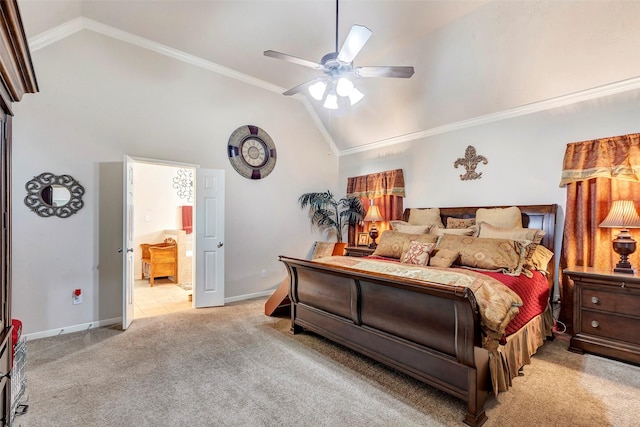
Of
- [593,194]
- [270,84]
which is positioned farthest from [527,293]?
[270,84]

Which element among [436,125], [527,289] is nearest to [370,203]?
[436,125]

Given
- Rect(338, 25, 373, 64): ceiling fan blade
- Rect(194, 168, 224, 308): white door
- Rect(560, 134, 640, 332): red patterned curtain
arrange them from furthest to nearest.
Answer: Rect(194, 168, 224, 308): white door → Rect(560, 134, 640, 332): red patterned curtain → Rect(338, 25, 373, 64): ceiling fan blade

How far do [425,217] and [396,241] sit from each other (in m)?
0.94

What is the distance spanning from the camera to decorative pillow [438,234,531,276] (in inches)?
118

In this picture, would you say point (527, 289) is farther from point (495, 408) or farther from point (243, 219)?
point (243, 219)

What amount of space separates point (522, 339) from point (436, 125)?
10.4ft

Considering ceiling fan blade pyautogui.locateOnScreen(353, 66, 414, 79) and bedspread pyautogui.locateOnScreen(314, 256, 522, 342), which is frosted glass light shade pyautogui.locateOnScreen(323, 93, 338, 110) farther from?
bedspread pyautogui.locateOnScreen(314, 256, 522, 342)

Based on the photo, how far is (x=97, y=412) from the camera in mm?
2078

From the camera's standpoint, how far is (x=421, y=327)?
7.34ft

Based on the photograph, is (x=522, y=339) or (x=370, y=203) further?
(x=370, y=203)

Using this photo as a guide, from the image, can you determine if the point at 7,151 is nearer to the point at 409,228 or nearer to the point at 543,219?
the point at 409,228

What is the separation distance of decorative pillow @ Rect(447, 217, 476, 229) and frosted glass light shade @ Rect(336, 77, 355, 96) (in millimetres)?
2367

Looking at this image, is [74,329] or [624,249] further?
[74,329]

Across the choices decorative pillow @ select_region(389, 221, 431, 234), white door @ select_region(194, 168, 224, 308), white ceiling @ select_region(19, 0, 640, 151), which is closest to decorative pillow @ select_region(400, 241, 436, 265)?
decorative pillow @ select_region(389, 221, 431, 234)
